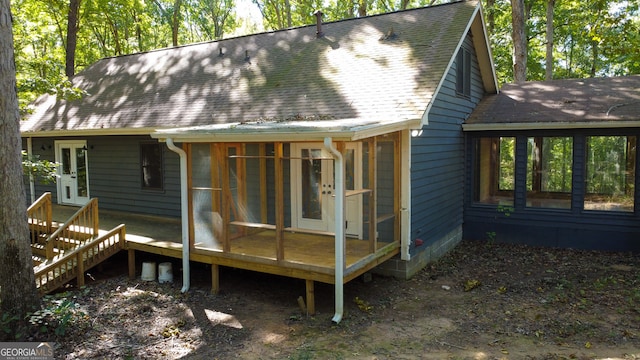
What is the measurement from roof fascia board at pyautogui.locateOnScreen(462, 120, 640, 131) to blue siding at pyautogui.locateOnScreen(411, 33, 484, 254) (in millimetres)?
438

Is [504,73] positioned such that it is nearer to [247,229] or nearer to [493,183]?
[493,183]

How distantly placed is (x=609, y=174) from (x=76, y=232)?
35.3 feet

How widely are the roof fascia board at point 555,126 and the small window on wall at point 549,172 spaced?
0.84 metres

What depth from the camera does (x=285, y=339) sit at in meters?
5.49

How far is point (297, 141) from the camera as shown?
5.87 metres

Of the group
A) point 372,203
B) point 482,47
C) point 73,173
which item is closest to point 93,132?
point 73,173

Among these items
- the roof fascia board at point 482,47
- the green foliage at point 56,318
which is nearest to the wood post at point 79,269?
the green foliage at point 56,318

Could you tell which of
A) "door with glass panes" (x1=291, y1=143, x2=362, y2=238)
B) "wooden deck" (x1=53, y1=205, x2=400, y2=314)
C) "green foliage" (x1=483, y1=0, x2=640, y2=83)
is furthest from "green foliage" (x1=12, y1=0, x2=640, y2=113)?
"door with glass panes" (x1=291, y1=143, x2=362, y2=238)

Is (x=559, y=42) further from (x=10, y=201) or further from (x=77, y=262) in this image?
(x=10, y=201)

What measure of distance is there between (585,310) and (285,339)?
13.3ft

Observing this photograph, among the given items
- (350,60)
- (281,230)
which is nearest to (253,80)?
(350,60)

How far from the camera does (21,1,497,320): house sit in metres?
6.56

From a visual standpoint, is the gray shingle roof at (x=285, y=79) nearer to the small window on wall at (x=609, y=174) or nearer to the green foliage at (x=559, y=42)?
the small window on wall at (x=609, y=174)

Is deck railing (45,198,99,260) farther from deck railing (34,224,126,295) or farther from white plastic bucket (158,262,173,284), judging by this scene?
white plastic bucket (158,262,173,284)
